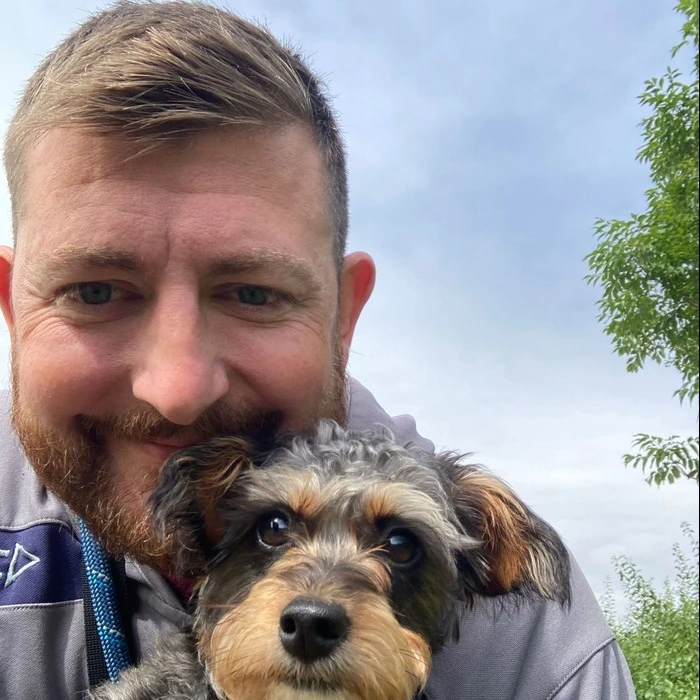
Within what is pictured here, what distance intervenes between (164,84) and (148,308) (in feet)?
3.56

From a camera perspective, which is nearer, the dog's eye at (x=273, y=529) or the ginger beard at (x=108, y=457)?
the dog's eye at (x=273, y=529)

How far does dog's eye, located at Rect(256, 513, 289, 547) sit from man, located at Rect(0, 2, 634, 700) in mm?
497

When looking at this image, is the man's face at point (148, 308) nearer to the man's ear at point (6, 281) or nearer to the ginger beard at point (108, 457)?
the ginger beard at point (108, 457)

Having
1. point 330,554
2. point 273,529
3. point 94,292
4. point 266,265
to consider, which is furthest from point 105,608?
point 266,265

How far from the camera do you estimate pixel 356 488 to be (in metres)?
3.18

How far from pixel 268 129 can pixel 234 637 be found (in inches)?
94.4

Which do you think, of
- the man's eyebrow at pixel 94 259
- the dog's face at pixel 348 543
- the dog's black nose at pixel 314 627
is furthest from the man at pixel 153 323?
the dog's black nose at pixel 314 627

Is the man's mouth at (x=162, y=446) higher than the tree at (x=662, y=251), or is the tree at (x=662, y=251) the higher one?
the tree at (x=662, y=251)

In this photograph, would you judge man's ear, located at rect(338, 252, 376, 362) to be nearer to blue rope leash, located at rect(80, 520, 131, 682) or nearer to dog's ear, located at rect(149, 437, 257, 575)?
dog's ear, located at rect(149, 437, 257, 575)

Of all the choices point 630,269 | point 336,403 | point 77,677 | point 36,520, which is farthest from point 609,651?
point 630,269

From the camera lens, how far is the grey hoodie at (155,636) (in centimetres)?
340

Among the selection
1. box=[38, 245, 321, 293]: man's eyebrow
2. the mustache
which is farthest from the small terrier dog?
Answer: box=[38, 245, 321, 293]: man's eyebrow

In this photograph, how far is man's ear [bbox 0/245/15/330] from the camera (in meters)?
4.23

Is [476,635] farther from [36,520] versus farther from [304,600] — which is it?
[36,520]
